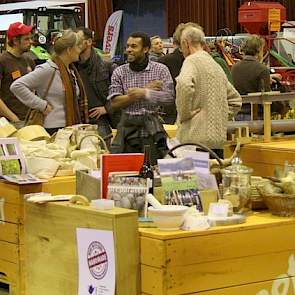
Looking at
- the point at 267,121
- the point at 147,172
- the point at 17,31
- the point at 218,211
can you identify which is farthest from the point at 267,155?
the point at 17,31

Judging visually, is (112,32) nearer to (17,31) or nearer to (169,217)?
(17,31)

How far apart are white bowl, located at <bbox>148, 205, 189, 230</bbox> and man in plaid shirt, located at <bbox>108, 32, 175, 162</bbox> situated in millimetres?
2810

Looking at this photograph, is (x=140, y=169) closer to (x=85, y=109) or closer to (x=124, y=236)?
(x=124, y=236)

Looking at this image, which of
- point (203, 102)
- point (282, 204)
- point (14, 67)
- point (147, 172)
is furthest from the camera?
point (14, 67)

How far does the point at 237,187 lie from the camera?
3141mm

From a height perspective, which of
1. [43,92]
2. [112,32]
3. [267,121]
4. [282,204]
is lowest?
[282,204]

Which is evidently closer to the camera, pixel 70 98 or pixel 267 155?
pixel 267 155

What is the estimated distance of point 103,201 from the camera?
2.91 m

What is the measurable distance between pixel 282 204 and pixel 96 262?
716 millimetres

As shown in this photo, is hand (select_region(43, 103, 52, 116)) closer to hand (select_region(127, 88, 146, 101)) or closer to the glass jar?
hand (select_region(127, 88, 146, 101))

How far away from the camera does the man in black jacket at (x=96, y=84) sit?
6.33 meters

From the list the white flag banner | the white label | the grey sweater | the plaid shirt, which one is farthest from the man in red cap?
the white flag banner

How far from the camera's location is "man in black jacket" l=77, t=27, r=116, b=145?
20.8 ft

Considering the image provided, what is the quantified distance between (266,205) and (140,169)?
19.8 inches
